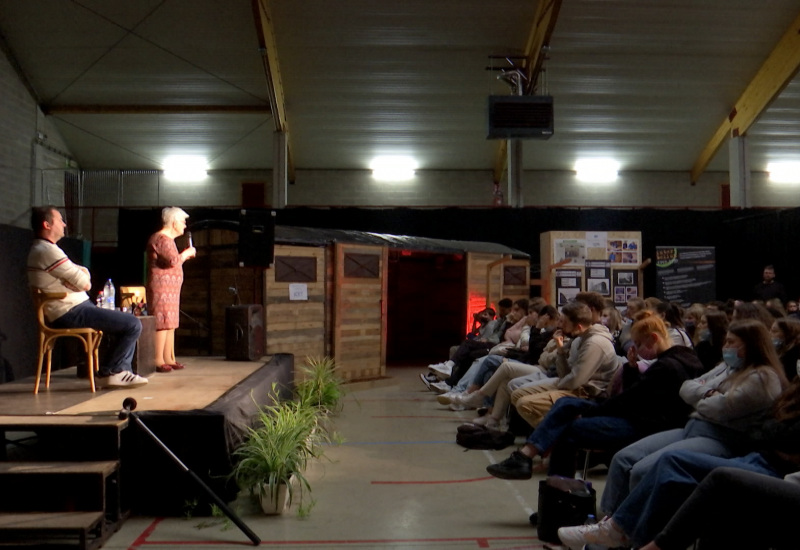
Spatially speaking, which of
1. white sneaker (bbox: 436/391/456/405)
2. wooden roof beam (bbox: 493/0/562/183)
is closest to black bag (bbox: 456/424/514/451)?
white sneaker (bbox: 436/391/456/405)

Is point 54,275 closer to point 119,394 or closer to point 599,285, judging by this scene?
point 119,394

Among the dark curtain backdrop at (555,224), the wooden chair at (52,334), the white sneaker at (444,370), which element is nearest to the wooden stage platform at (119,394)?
the wooden chair at (52,334)

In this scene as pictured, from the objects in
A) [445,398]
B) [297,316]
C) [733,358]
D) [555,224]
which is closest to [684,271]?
[555,224]

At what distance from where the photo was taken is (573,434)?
13.1ft

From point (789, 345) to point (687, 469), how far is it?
1.20 m

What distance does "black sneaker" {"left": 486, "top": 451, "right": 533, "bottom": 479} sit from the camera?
4.30m

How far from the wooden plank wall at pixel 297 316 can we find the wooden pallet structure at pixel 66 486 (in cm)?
422

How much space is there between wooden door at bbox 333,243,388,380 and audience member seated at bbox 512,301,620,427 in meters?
4.44

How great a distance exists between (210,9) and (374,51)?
271 centimetres

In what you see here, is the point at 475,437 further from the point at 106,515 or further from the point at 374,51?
the point at 374,51

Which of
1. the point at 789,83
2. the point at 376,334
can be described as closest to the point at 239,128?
the point at 376,334

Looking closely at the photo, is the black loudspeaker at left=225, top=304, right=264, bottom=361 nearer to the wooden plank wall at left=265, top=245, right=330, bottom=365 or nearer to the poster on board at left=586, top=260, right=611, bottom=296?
the wooden plank wall at left=265, top=245, right=330, bottom=365

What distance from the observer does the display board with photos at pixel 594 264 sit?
11.3 metres

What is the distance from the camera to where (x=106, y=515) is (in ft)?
12.4
